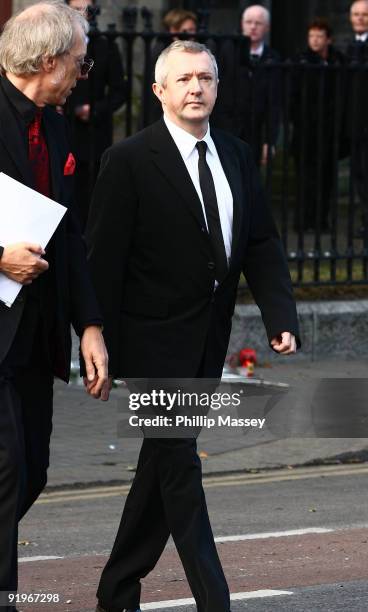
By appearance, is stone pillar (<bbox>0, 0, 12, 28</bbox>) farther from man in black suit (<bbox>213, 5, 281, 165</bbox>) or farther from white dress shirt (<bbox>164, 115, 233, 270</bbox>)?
white dress shirt (<bbox>164, 115, 233, 270</bbox>)

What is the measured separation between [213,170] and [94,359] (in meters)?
0.82

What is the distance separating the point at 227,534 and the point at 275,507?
2.44 ft

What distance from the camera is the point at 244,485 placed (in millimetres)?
8953

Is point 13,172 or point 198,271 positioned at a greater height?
point 13,172

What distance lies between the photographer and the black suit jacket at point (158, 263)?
5672 mm

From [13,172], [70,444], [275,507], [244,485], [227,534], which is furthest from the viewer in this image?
[70,444]

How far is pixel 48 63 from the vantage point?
17.0 feet

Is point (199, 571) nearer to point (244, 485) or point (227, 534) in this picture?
point (227, 534)

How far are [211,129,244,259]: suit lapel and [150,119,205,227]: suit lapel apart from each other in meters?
0.12

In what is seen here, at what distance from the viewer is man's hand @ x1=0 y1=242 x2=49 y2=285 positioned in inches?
200

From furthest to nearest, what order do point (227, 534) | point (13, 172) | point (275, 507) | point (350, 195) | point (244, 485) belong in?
point (350, 195) → point (244, 485) → point (275, 507) → point (227, 534) → point (13, 172)

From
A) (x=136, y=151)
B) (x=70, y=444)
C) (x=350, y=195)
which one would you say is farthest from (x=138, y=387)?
(x=350, y=195)

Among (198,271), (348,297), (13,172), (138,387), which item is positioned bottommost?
(348,297)

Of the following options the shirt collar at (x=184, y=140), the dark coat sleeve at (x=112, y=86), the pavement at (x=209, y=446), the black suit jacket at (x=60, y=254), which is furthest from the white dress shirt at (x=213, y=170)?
the dark coat sleeve at (x=112, y=86)
